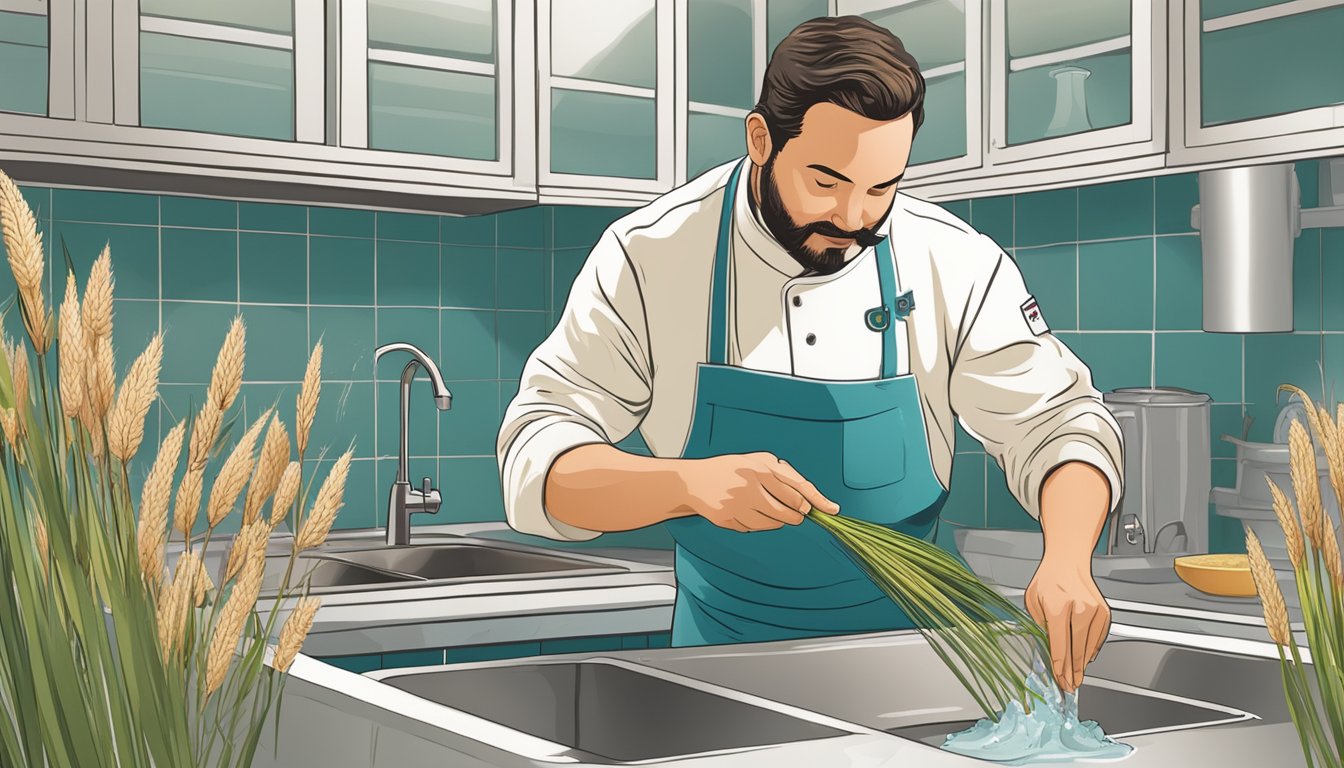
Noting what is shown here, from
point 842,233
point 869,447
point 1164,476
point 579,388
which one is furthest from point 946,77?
point 579,388

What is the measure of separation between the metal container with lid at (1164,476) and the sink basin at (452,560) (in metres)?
0.92

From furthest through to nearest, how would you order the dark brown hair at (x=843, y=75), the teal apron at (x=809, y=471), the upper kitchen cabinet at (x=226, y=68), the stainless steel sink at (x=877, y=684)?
the upper kitchen cabinet at (x=226, y=68)
the teal apron at (x=809, y=471)
the dark brown hair at (x=843, y=75)
the stainless steel sink at (x=877, y=684)

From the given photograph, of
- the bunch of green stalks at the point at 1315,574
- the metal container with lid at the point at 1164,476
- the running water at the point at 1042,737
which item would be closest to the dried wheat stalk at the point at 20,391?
the bunch of green stalks at the point at 1315,574

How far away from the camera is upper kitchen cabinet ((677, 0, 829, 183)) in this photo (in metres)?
2.57

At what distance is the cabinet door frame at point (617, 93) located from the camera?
247 centimetres

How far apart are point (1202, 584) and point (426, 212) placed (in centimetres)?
159

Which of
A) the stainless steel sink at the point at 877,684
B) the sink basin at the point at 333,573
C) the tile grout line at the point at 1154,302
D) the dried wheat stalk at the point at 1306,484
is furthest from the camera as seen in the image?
the sink basin at the point at 333,573

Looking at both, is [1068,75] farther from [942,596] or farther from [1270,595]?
[1270,595]

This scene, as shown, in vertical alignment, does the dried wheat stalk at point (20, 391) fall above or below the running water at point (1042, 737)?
above

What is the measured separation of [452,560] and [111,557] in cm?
212

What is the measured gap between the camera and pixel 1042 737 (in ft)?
3.18

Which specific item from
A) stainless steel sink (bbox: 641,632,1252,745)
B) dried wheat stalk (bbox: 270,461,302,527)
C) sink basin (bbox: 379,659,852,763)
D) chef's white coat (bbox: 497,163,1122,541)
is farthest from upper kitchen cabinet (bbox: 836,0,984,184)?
dried wheat stalk (bbox: 270,461,302,527)

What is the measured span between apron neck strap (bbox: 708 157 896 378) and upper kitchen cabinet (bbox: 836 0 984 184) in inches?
23.0

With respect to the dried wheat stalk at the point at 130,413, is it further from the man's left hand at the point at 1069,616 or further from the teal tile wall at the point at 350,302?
the teal tile wall at the point at 350,302
